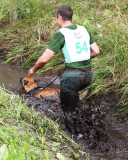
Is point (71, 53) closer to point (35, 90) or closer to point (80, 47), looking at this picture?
point (80, 47)

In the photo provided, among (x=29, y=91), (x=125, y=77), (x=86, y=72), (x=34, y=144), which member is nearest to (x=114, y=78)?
(x=125, y=77)

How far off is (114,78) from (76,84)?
4.06ft

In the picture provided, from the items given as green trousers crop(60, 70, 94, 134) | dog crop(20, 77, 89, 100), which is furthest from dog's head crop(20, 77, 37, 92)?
green trousers crop(60, 70, 94, 134)

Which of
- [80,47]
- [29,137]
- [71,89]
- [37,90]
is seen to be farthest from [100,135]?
[37,90]

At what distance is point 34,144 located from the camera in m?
2.69

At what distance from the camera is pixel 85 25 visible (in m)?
5.94

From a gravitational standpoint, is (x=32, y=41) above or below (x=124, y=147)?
above

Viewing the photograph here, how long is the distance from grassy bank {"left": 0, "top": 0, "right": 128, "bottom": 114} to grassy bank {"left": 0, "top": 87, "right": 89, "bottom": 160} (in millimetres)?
1513

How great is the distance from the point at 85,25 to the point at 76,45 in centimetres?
254

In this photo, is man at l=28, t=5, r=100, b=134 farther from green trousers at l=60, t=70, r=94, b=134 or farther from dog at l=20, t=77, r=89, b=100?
dog at l=20, t=77, r=89, b=100

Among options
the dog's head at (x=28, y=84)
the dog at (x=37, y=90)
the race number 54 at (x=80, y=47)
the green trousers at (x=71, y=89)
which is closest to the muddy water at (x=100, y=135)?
the green trousers at (x=71, y=89)

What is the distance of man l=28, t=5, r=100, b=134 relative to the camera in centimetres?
347

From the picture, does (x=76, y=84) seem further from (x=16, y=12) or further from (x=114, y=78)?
(x=16, y=12)

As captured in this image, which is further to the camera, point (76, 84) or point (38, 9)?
point (38, 9)
